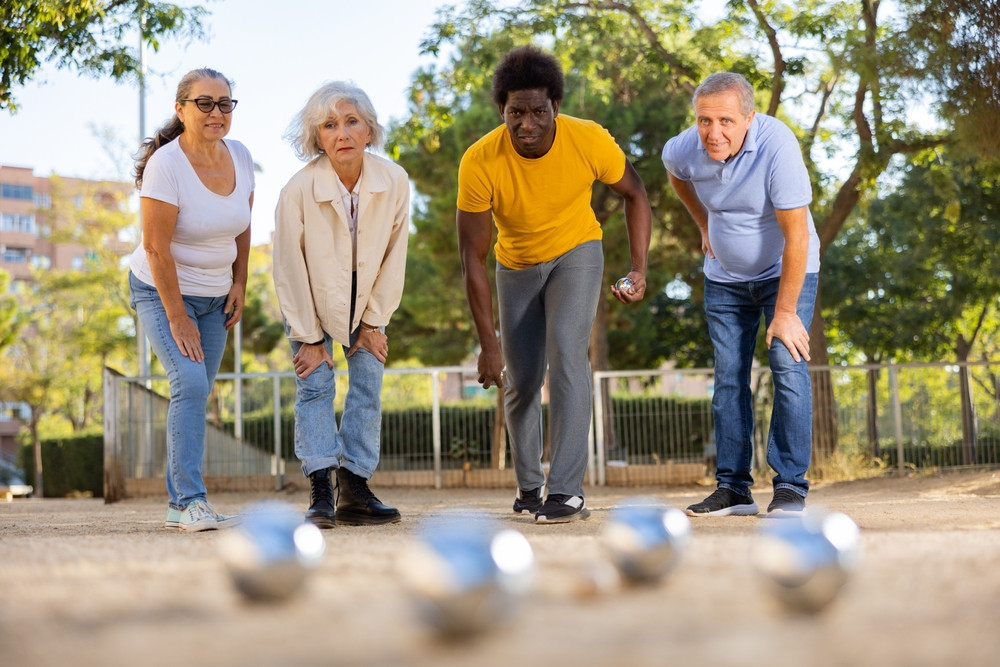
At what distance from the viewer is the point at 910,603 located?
1858 mm

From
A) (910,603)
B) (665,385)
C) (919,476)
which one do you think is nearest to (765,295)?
(910,603)

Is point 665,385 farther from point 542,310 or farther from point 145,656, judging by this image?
point 145,656

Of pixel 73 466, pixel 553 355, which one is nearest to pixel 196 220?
pixel 553 355

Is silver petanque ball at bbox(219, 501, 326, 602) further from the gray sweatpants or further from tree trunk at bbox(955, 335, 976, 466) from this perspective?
tree trunk at bbox(955, 335, 976, 466)

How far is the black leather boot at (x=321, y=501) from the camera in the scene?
166 inches

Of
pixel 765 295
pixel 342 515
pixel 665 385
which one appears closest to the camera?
pixel 342 515

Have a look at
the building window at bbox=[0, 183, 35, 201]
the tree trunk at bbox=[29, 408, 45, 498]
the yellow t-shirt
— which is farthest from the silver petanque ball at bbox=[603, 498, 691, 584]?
the building window at bbox=[0, 183, 35, 201]

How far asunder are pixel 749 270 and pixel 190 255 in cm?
254

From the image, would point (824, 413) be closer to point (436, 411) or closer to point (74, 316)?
point (436, 411)

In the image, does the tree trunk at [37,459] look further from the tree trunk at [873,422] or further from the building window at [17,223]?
the building window at [17,223]

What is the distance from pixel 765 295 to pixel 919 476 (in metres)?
6.23

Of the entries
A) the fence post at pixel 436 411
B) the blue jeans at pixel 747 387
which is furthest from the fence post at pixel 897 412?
the blue jeans at pixel 747 387

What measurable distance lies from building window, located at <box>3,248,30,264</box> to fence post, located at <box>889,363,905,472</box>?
66.5 metres

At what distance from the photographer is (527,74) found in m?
4.57
